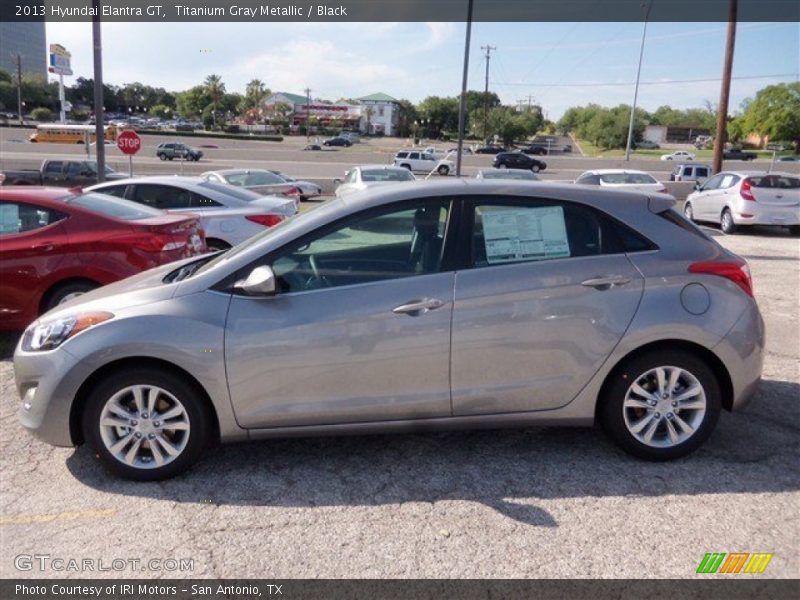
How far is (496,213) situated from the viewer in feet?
12.8

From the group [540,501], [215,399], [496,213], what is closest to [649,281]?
[496,213]

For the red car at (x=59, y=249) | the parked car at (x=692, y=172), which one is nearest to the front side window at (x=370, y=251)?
the red car at (x=59, y=249)

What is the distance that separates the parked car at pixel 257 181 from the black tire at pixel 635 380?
14.6 metres

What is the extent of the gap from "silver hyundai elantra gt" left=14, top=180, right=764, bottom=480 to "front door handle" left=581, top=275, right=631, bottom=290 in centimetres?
1

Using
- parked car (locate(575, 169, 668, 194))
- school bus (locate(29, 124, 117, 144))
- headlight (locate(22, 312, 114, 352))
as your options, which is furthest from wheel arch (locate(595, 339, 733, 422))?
school bus (locate(29, 124, 117, 144))

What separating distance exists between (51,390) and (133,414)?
46cm

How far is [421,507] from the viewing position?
11.3 ft

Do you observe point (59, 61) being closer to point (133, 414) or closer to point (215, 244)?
point (215, 244)

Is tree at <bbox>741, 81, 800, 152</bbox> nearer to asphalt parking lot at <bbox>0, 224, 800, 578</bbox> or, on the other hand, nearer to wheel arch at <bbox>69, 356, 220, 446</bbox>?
asphalt parking lot at <bbox>0, 224, 800, 578</bbox>

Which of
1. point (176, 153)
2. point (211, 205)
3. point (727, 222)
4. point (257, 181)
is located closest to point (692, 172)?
point (727, 222)

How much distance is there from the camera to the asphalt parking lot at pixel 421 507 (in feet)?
Result: 9.88

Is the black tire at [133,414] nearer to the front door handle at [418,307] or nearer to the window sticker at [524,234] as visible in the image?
the front door handle at [418,307]

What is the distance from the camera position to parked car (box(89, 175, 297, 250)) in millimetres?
9594

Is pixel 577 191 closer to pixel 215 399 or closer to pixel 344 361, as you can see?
pixel 344 361
